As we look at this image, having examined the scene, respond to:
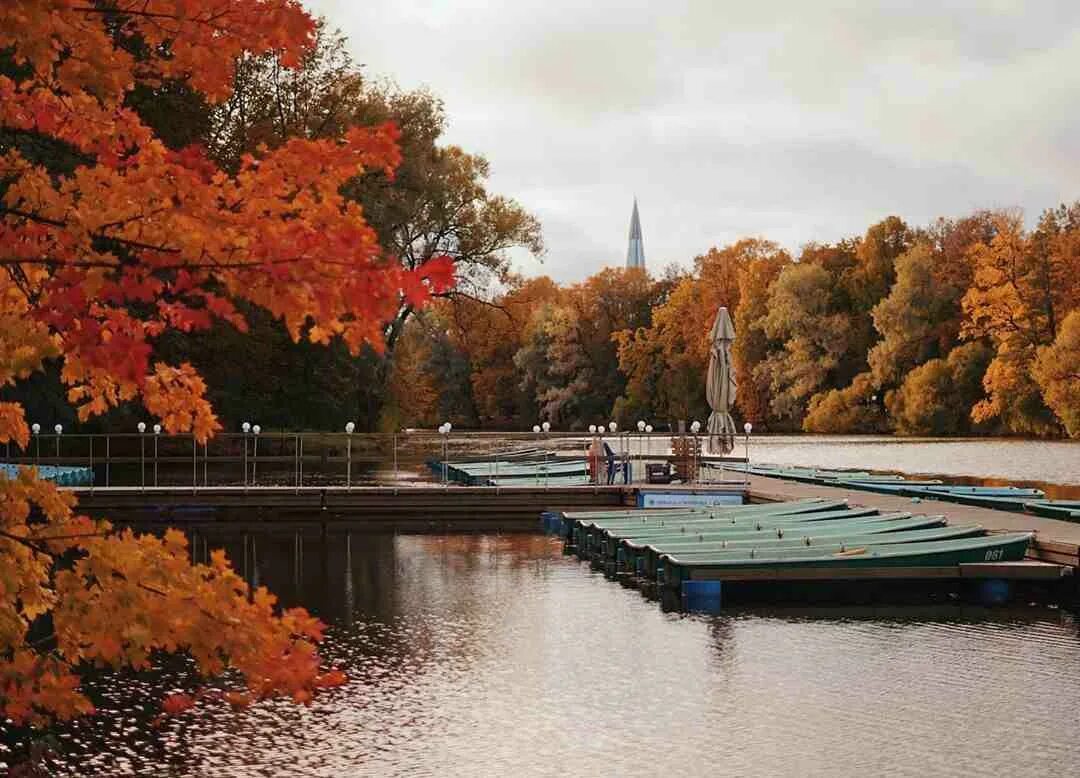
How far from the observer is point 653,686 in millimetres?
15547

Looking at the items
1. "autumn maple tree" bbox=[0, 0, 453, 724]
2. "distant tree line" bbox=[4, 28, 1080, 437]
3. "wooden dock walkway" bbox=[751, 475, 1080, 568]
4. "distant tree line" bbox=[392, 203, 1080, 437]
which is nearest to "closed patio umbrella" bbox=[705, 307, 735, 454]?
"wooden dock walkway" bbox=[751, 475, 1080, 568]

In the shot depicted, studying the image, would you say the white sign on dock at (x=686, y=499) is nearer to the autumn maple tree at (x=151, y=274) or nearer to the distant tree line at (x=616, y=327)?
the distant tree line at (x=616, y=327)

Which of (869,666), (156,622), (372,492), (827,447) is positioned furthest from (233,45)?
(827,447)

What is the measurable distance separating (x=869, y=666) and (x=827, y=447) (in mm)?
51706

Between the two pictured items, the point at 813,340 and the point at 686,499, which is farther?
the point at 813,340

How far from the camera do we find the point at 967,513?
26.9 m

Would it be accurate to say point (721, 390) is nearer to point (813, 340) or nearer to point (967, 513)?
point (967, 513)

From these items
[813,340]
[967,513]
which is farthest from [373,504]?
[813,340]

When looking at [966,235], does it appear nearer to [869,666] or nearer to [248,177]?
[869,666]

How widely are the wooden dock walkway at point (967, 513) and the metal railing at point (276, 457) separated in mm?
2266

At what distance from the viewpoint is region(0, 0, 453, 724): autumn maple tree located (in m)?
5.31

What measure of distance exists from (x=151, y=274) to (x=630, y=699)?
402 inches

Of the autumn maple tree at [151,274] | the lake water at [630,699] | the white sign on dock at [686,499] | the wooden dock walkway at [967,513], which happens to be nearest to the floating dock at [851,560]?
the wooden dock walkway at [967,513]

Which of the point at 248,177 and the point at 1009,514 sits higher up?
the point at 248,177
